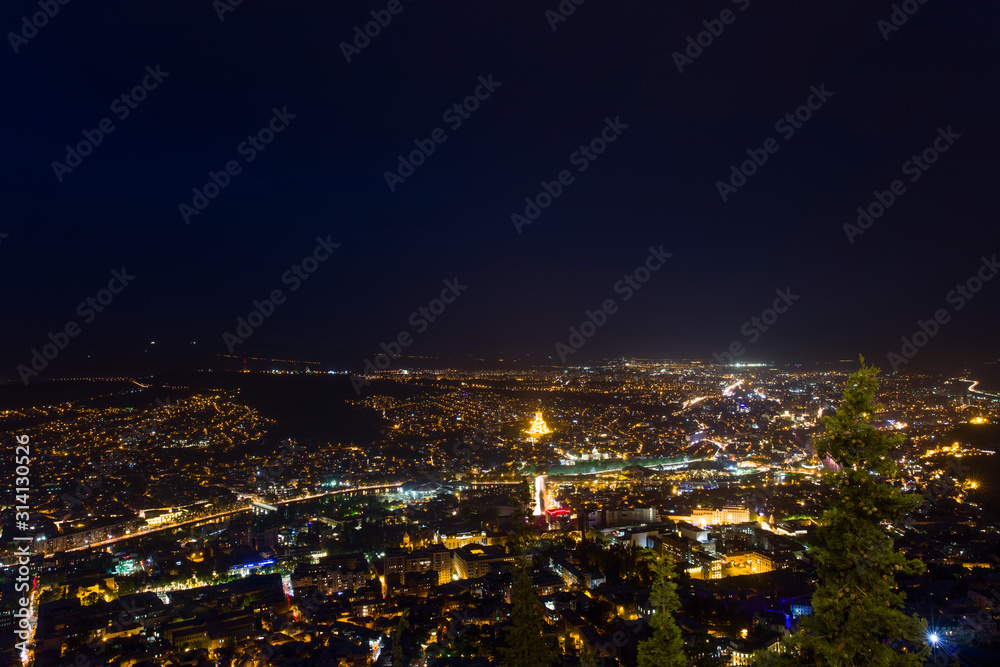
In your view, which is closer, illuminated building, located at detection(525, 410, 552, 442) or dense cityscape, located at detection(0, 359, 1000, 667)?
dense cityscape, located at detection(0, 359, 1000, 667)

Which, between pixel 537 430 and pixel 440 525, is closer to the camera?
pixel 440 525

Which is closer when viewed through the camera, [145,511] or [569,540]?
[569,540]

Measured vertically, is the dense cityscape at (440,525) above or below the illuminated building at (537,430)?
Result: below

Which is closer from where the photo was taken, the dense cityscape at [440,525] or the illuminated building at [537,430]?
the dense cityscape at [440,525]

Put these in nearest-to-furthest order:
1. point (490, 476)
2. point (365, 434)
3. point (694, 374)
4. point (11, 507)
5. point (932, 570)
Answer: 1. point (932, 570)
2. point (11, 507)
3. point (490, 476)
4. point (365, 434)
5. point (694, 374)

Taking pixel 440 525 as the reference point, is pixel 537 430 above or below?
above

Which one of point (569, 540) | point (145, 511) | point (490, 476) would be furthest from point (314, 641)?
point (490, 476)

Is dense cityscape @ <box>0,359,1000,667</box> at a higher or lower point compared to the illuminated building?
lower

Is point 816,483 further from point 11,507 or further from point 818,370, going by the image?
point 818,370
